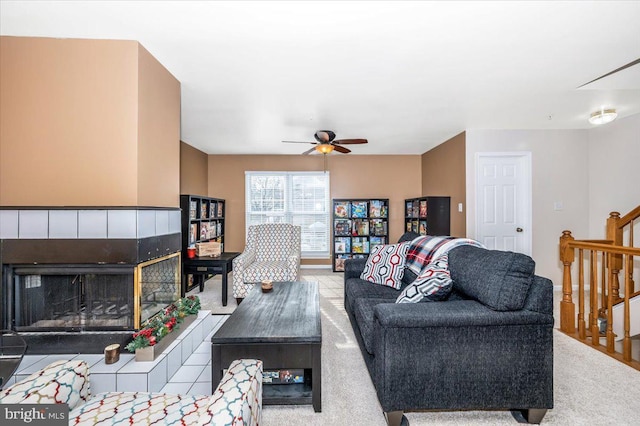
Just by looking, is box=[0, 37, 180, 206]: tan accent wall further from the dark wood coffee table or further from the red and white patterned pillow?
the red and white patterned pillow

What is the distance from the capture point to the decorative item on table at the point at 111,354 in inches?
74.8

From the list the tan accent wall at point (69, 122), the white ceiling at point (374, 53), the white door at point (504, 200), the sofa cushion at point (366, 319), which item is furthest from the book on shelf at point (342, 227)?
the tan accent wall at point (69, 122)

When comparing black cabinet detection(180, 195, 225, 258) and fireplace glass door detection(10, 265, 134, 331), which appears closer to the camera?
fireplace glass door detection(10, 265, 134, 331)

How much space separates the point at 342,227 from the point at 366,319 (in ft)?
13.3

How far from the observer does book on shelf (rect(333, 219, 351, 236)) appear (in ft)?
19.7

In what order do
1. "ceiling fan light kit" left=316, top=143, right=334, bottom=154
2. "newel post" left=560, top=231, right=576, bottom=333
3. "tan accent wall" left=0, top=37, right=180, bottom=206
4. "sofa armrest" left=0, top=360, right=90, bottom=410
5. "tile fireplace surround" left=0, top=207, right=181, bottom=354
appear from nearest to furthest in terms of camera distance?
"sofa armrest" left=0, top=360, right=90, bottom=410, "tile fireplace surround" left=0, top=207, right=181, bottom=354, "tan accent wall" left=0, top=37, right=180, bottom=206, "newel post" left=560, top=231, right=576, bottom=333, "ceiling fan light kit" left=316, top=143, right=334, bottom=154

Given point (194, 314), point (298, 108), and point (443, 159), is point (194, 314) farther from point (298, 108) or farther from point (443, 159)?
point (443, 159)

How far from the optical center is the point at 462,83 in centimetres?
289

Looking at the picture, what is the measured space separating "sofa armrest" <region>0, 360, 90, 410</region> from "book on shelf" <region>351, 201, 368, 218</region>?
5115 mm

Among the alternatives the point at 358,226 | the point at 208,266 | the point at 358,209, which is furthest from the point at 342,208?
the point at 208,266

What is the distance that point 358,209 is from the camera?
19.9ft

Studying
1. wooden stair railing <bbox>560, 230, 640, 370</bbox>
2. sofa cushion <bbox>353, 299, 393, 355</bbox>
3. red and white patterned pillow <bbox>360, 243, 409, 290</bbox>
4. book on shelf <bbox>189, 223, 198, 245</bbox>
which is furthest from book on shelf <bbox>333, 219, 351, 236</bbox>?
sofa cushion <bbox>353, 299, 393, 355</bbox>

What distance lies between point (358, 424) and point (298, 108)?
3.04 metres

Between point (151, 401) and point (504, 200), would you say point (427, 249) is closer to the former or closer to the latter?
point (151, 401)
